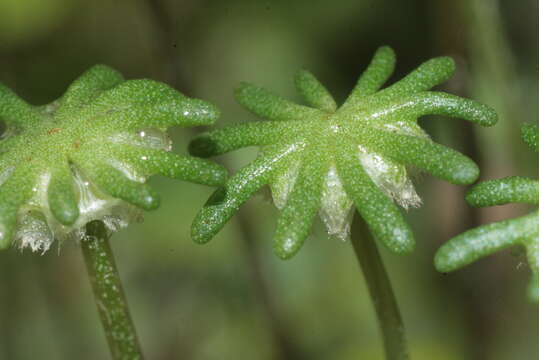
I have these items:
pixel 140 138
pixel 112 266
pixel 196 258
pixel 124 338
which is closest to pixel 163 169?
pixel 140 138

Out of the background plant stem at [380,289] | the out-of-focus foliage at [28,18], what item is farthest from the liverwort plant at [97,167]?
the out-of-focus foliage at [28,18]

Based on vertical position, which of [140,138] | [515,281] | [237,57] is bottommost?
[515,281]

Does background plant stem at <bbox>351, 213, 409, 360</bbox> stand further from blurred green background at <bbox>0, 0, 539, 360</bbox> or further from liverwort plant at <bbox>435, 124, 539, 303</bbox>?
blurred green background at <bbox>0, 0, 539, 360</bbox>

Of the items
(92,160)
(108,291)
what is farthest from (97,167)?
(108,291)

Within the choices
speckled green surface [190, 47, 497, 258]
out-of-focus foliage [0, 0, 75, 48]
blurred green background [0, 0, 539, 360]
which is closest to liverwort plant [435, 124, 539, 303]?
speckled green surface [190, 47, 497, 258]

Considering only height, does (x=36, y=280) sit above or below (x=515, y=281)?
→ above

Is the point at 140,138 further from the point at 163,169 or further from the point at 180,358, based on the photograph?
the point at 180,358

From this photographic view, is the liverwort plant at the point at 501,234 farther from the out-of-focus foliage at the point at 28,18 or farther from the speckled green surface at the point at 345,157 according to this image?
the out-of-focus foliage at the point at 28,18
